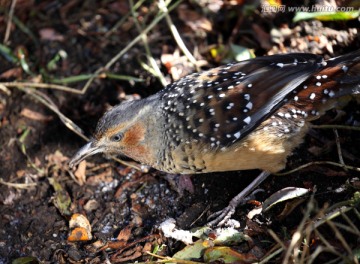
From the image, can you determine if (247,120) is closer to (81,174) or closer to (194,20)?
(81,174)

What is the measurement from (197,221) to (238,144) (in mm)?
754

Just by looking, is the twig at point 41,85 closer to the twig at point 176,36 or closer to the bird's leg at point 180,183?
the twig at point 176,36

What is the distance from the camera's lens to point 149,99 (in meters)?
4.52

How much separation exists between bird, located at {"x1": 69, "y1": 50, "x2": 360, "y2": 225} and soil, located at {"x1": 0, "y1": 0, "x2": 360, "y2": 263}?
1.12 ft

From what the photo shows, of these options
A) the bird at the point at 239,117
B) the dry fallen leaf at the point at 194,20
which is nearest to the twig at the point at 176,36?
the dry fallen leaf at the point at 194,20

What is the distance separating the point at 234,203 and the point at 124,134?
3.59 feet

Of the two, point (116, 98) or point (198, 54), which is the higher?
point (198, 54)

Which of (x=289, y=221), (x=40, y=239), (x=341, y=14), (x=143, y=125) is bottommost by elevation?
(x=40, y=239)

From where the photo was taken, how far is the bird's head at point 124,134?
14.1ft

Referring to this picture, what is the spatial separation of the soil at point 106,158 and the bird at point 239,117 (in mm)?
342

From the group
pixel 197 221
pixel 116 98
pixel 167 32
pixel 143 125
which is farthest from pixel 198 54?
pixel 197 221

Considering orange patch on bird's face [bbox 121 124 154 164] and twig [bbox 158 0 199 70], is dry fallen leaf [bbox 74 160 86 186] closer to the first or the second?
orange patch on bird's face [bbox 121 124 154 164]

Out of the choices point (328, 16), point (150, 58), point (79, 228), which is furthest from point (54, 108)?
point (328, 16)

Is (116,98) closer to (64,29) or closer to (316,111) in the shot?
(64,29)
